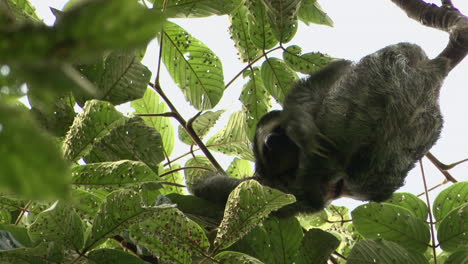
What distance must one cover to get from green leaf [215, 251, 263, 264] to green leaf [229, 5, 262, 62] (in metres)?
1.05

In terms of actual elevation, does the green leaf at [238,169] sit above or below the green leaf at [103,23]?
below

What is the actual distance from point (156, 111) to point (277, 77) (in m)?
0.54

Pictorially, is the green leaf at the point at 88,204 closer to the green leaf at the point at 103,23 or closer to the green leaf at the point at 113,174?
the green leaf at the point at 113,174

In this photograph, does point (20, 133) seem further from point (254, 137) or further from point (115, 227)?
point (254, 137)

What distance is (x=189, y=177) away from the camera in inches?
86.2

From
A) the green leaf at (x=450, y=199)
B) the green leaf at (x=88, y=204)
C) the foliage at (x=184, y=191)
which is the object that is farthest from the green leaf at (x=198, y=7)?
the green leaf at (x=450, y=199)

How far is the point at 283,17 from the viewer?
1903mm

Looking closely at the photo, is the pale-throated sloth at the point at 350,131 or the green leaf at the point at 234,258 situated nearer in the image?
the green leaf at the point at 234,258

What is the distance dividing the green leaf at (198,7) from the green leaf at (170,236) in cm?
84

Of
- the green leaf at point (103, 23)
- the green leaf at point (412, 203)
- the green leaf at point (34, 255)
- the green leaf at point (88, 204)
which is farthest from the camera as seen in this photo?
the green leaf at point (412, 203)

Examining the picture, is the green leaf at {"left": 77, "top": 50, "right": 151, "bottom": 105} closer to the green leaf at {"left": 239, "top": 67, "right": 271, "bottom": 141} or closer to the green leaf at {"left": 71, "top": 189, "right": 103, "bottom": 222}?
the green leaf at {"left": 71, "top": 189, "right": 103, "bottom": 222}

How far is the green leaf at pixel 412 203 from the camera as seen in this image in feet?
5.82

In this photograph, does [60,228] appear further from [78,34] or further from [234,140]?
[234,140]

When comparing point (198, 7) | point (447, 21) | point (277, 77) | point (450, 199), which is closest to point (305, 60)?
point (277, 77)
